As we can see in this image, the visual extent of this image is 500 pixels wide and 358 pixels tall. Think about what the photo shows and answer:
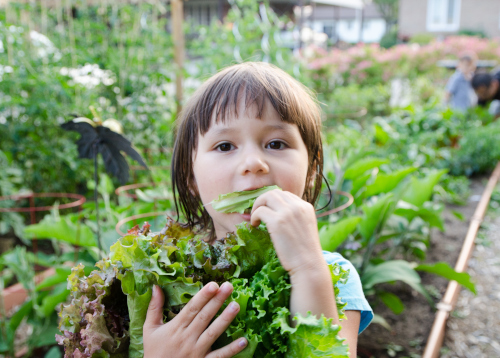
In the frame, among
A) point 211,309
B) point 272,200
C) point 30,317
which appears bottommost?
point 30,317

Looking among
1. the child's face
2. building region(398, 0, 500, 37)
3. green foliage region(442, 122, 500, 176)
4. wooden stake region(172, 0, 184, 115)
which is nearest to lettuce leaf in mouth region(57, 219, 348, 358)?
the child's face

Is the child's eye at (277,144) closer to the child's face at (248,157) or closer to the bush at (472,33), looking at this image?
the child's face at (248,157)

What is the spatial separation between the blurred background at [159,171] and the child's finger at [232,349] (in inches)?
41.3

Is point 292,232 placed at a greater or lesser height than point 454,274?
greater

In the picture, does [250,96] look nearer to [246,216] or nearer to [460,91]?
[246,216]

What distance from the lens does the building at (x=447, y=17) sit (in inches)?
1240

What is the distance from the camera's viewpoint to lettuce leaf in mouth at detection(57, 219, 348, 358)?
1040mm

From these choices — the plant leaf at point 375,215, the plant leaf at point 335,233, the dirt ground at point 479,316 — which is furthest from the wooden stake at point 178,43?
the dirt ground at point 479,316

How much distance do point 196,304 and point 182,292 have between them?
7 cm

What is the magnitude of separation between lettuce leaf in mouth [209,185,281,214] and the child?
0.03 m

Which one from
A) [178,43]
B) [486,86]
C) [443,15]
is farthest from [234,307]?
[443,15]

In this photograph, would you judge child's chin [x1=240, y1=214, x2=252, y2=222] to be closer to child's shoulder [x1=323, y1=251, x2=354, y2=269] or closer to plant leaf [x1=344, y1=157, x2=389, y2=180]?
child's shoulder [x1=323, y1=251, x2=354, y2=269]

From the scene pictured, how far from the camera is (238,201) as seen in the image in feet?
4.01

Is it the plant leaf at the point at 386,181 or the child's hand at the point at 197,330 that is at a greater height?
the child's hand at the point at 197,330
